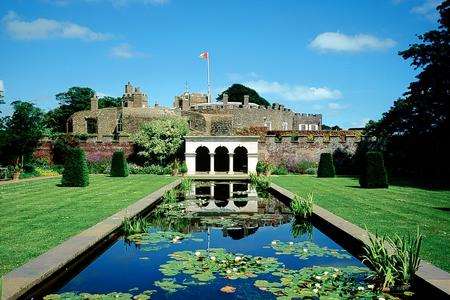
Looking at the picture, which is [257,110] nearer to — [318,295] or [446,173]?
[446,173]

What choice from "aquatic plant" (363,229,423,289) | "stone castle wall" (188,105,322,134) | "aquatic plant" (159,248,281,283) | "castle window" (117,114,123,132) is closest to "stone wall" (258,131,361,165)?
"stone castle wall" (188,105,322,134)

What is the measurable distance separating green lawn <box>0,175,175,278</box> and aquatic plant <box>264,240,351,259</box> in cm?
407

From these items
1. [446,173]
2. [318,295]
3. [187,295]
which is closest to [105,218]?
[187,295]

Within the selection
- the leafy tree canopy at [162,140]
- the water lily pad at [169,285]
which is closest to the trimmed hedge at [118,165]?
the leafy tree canopy at [162,140]

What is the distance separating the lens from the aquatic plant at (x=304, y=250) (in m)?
7.40

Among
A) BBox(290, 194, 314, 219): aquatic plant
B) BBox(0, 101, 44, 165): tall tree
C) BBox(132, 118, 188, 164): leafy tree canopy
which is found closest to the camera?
BBox(290, 194, 314, 219): aquatic plant

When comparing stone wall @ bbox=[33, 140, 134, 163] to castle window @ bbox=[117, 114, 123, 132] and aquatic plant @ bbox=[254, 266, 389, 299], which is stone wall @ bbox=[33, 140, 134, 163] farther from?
aquatic plant @ bbox=[254, 266, 389, 299]

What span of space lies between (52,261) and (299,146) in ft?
96.5

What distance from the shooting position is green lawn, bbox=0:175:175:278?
6918 mm

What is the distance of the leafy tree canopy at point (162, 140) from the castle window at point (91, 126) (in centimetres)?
1351

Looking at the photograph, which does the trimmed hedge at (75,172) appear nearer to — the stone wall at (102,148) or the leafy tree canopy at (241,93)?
the stone wall at (102,148)

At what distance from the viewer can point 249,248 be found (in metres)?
8.01

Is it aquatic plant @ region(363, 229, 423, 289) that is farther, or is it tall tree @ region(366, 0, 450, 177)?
tall tree @ region(366, 0, 450, 177)

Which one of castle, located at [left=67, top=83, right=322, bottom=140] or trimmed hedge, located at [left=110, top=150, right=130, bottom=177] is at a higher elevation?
castle, located at [left=67, top=83, right=322, bottom=140]
